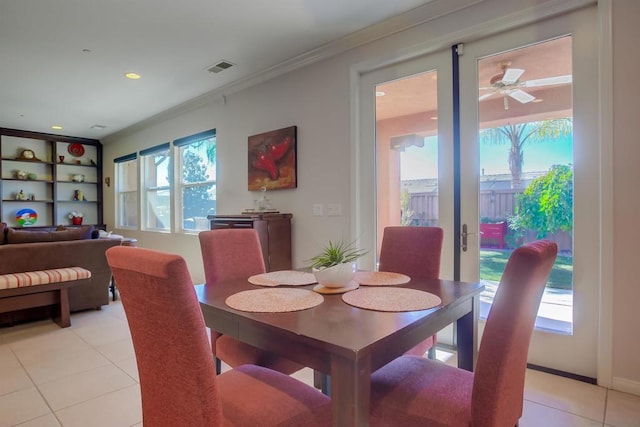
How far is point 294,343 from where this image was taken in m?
1.06

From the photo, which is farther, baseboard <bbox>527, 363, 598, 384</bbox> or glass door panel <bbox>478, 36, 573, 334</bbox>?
glass door panel <bbox>478, 36, 573, 334</bbox>

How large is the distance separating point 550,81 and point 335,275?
201 centimetres

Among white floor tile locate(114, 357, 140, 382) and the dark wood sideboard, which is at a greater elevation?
the dark wood sideboard

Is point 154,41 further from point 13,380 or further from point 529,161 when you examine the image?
point 529,161

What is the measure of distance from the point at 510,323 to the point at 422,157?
6.95 ft

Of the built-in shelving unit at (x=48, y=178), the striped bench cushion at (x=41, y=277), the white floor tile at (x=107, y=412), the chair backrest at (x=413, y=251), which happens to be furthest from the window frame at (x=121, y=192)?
→ the chair backrest at (x=413, y=251)

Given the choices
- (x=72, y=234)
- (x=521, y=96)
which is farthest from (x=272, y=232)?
(x=521, y=96)

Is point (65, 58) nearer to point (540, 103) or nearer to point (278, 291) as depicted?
point (278, 291)

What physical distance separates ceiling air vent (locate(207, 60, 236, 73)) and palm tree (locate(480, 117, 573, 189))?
101 inches

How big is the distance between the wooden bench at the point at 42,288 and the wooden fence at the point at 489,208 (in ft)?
10.4

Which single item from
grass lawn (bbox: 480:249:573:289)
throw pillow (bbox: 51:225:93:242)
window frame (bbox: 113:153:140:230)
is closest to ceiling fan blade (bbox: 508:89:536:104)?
grass lawn (bbox: 480:249:573:289)

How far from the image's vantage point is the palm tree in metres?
2.31

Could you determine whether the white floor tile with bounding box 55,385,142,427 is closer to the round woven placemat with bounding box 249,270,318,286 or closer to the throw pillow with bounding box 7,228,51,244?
the round woven placemat with bounding box 249,270,318,286

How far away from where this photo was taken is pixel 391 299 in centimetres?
134
